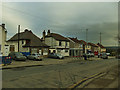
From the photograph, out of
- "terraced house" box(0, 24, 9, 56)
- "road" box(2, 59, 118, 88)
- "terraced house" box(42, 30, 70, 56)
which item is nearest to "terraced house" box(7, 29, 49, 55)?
"terraced house" box(42, 30, 70, 56)

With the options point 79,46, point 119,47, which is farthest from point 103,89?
point 79,46

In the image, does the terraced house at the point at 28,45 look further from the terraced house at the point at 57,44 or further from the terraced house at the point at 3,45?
the terraced house at the point at 3,45

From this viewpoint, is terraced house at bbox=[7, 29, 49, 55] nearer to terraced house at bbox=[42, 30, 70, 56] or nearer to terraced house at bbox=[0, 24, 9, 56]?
terraced house at bbox=[42, 30, 70, 56]

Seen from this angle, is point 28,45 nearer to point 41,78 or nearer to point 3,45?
point 3,45

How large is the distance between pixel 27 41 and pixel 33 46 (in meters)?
3.16

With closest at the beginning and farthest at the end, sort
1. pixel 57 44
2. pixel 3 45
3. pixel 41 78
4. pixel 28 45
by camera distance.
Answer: pixel 41 78 < pixel 3 45 < pixel 28 45 < pixel 57 44

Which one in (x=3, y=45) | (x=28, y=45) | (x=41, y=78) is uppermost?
(x=28, y=45)

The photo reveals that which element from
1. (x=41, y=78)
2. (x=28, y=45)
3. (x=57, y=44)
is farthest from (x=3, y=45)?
(x=41, y=78)

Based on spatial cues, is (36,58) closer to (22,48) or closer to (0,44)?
(0,44)

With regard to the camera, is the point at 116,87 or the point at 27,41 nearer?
the point at 116,87

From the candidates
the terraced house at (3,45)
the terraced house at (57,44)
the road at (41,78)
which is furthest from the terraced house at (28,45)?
the road at (41,78)

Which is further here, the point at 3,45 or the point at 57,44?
the point at 57,44

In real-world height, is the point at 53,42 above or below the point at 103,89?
above

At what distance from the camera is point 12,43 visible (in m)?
37.8
